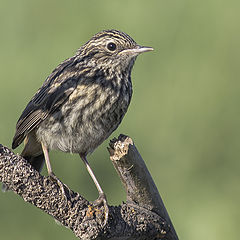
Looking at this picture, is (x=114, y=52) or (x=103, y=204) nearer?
(x=103, y=204)

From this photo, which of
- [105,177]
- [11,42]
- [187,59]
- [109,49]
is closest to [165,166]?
[105,177]

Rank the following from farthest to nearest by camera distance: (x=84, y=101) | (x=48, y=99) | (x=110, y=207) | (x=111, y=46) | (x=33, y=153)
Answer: (x=33, y=153)
(x=111, y=46)
(x=48, y=99)
(x=84, y=101)
(x=110, y=207)

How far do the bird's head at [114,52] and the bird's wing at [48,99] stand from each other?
21cm

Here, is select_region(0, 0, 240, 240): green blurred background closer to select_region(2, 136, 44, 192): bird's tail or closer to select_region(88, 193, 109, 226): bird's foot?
select_region(2, 136, 44, 192): bird's tail

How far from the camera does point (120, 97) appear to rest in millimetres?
5004

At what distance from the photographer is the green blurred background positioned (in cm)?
601

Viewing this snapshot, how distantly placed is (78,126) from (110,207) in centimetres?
103

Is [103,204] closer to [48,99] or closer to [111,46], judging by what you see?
[48,99]

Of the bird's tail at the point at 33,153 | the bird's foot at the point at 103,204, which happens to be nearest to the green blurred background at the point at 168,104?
the bird's tail at the point at 33,153

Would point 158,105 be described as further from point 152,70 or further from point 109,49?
point 109,49

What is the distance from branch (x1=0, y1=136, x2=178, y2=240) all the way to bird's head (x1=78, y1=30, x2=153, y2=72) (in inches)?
47.4

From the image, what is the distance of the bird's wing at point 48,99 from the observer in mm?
4906

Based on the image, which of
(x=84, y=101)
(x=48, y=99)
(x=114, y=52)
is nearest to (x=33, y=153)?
(x=48, y=99)

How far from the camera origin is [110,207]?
402 cm
